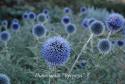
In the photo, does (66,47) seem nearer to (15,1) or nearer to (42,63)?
(42,63)

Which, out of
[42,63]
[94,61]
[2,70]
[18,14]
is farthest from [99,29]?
[18,14]

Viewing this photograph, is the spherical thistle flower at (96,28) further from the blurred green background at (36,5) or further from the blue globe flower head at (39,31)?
the blurred green background at (36,5)

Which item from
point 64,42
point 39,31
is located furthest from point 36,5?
point 64,42

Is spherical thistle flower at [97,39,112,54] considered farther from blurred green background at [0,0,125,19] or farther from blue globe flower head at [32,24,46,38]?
blurred green background at [0,0,125,19]

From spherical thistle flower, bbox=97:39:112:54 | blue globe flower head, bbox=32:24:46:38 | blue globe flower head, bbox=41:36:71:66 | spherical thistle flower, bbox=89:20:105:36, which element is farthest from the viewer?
blue globe flower head, bbox=32:24:46:38

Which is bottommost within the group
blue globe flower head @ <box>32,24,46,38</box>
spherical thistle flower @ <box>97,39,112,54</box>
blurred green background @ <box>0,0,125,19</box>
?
spherical thistle flower @ <box>97,39,112,54</box>

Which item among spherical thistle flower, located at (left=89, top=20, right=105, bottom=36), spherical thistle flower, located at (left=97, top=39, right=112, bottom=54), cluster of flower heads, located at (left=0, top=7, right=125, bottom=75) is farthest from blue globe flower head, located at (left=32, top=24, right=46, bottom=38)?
spherical thistle flower, located at (left=97, top=39, right=112, bottom=54)

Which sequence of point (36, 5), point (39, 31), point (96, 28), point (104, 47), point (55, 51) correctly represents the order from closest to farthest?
point (55, 51) → point (104, 47) → point (96, 28) → point (39, 31) → point (36, 5)

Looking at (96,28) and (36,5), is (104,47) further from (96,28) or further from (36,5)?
(36,5)

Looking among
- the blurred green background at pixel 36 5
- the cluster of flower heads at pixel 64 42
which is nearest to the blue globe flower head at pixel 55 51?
the cluster of flower heads at pixel 64 42

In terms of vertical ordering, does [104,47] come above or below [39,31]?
below

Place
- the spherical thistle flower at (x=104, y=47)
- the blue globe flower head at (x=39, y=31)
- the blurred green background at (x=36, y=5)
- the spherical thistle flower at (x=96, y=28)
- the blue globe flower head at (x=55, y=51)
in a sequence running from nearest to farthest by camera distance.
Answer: the blue globe flower head at (x=55, y=51) → the spherical thistle flower at (x=104, y=47) → the spherical thistle flower at (x=96, y=28) → the blue globe flower head at (x=39, y=31) → the blurred green background at (x=36, y=5)

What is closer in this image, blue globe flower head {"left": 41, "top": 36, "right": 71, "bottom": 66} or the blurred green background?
blue globe flower head {"left": 41, "top": 36, "right": 71, "bottom": 66}
